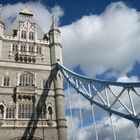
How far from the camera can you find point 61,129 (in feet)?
95.5

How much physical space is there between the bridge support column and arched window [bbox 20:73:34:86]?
2.85 metres

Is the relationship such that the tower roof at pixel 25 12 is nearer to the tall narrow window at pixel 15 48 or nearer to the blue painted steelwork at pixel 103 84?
the tall narrow window at pixel 15 48

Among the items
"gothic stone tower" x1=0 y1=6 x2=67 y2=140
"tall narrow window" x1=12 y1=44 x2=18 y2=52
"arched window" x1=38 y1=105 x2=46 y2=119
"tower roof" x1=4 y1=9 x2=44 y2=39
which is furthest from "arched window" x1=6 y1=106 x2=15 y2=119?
"tower roof" x1=4 y1=9 x2=44 y2=39

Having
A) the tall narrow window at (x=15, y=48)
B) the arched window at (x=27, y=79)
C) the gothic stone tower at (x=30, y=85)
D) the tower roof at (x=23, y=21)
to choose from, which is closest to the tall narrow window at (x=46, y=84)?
the gothic stone tower at (x=30, y=85)

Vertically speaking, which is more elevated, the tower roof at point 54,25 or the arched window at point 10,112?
the tower roof at point 54,25

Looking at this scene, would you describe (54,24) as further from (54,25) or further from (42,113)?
(42,113)

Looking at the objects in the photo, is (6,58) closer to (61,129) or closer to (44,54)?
(44,54)

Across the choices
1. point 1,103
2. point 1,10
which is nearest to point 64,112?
point 1,103

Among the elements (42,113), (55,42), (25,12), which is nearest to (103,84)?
(42,113)

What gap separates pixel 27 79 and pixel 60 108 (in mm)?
5320

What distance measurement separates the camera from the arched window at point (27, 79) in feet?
104

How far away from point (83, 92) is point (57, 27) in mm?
14557

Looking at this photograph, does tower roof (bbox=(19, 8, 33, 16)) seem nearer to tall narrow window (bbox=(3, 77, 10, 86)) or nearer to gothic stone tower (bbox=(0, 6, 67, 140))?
gothic stone tower (bbox=(0, 6, 67, 140))

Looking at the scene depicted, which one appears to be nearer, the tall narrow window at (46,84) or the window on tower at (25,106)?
the window on tower at (25,106)
